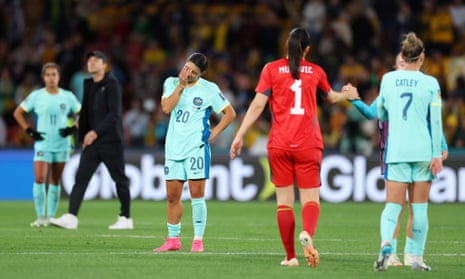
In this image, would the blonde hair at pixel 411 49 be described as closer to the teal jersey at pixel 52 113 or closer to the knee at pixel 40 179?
the teal jersey at pixel 52 113

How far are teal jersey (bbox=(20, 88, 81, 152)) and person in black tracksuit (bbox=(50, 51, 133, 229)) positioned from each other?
2.27 ft

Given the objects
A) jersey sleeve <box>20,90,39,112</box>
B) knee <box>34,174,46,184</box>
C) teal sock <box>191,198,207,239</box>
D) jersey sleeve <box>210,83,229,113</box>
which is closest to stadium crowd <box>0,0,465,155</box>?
jersey sleeve <box>20,90,39,112</box>

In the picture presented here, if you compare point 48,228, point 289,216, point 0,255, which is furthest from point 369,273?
point 48,228

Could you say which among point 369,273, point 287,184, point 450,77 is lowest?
point 369,273

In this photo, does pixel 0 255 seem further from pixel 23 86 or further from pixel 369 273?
pixel 23 86

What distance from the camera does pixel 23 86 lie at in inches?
1103

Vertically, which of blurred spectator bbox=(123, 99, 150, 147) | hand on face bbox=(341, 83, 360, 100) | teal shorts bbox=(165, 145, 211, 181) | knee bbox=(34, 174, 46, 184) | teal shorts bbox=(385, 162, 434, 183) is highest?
blurred spectator bbox=(123, 99, 150, 147)

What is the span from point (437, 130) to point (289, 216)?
5.55ft

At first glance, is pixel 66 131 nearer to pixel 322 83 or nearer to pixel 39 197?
pixel 39 197

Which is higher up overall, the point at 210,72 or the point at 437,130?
the point at 210,72

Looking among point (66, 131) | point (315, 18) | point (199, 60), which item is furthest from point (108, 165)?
point (315, 18)

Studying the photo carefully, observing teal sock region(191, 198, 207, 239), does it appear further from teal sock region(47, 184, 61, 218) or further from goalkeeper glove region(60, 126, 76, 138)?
teal sock region(47, 184, 61, 218)

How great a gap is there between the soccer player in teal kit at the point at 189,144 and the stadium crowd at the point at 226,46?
12.5 m

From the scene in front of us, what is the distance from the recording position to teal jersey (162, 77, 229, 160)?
13.0m
